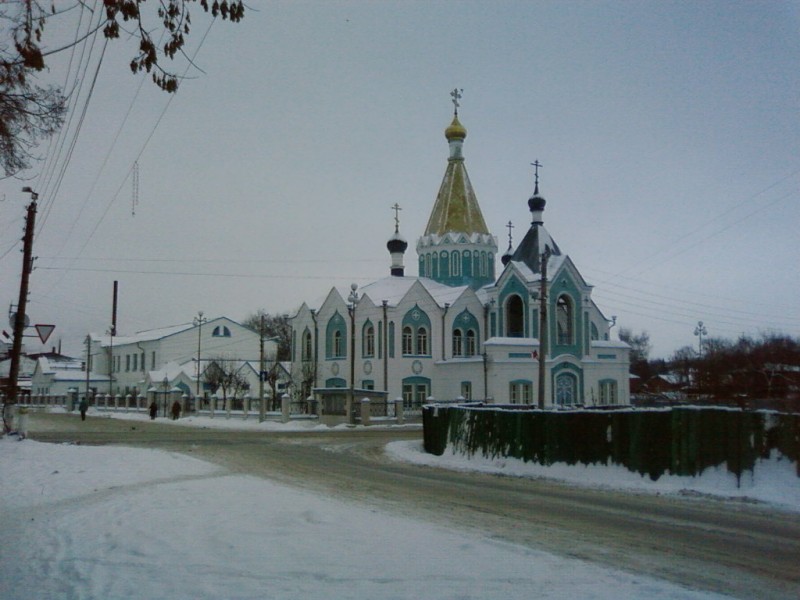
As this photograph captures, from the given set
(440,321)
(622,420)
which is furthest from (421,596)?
(440,321)

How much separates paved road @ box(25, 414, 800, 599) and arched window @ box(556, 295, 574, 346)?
3149 centimetres

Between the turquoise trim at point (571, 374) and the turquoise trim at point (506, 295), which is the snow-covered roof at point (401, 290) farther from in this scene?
the turquoise trim at point (571, 374)

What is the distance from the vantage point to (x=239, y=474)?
639 inches

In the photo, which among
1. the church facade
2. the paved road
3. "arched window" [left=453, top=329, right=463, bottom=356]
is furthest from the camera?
"arched window" [left=453, top=329, right=463, bottom=356]

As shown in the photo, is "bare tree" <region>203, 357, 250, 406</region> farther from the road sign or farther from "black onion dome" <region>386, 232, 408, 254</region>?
the road sign

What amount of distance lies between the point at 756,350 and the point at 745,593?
44818 mm

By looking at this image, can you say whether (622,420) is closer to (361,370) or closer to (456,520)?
(456,520)

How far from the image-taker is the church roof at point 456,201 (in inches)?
2194

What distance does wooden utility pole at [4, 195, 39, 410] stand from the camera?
26.0 meters

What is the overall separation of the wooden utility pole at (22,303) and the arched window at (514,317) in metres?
30.9

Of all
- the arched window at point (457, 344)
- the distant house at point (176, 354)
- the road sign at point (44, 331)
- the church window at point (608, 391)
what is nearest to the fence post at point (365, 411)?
the arched window at point (457, 344)

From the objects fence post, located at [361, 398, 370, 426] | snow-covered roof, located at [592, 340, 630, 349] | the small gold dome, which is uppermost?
the small gold dome

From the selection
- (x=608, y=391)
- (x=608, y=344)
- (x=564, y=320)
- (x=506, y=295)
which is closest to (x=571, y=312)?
(x=564, y=320)

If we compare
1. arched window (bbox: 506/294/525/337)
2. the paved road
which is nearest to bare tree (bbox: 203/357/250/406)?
arched window (bbox: 506/294/525/337)
